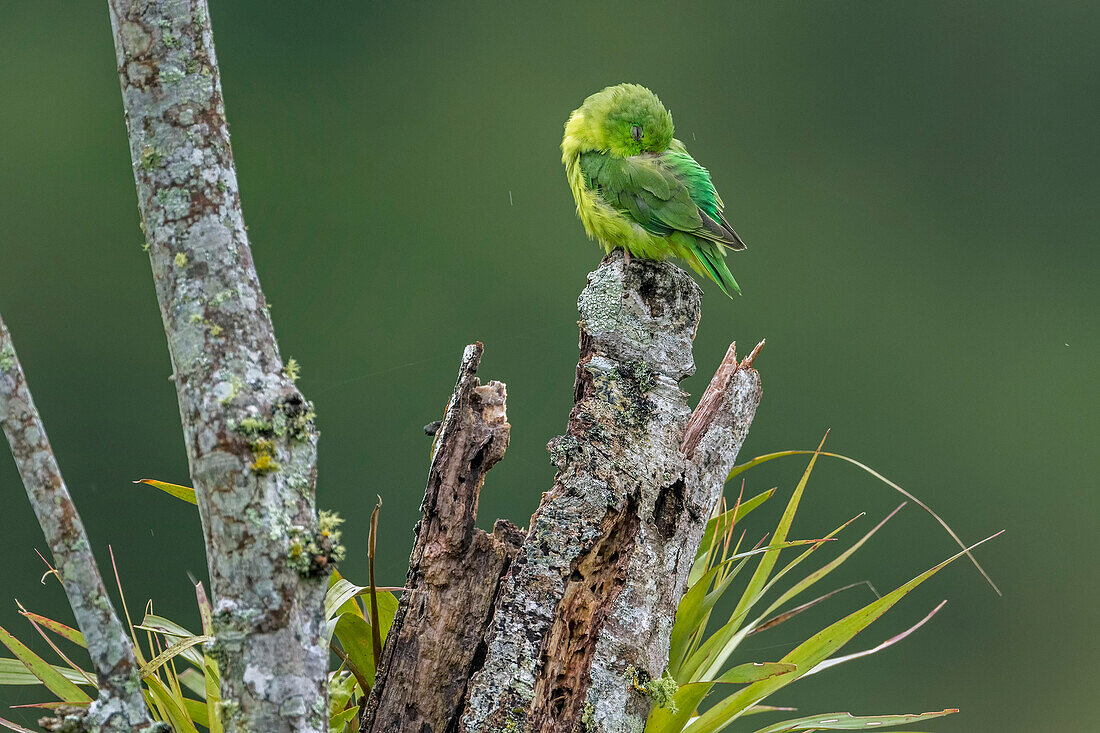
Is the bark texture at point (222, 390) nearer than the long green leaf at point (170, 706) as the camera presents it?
Yes

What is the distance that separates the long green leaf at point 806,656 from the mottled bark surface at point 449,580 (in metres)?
0.43

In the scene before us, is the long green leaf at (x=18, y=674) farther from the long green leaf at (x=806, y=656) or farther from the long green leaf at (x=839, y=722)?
the long green leaf at (x=839, y=722)

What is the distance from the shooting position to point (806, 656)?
1684 mm

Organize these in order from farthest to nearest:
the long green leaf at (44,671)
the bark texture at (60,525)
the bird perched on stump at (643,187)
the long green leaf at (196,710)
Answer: the bird perched on stump at (643,187) → the long green leaf at (196,710) → the long green leaf at (44,671) → the bark texture at (60,525)

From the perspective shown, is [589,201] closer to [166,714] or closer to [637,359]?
[637,359]

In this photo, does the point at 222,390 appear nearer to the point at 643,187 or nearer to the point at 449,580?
the point at 449,580

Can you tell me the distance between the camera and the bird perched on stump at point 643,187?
2.01 m

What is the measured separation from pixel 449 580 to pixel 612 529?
0.87 feet

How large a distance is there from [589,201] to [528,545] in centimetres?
89

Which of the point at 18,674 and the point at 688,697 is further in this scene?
the point at 18,674

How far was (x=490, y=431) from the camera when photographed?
5.18ft

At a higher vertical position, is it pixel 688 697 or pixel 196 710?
pixel 688 697

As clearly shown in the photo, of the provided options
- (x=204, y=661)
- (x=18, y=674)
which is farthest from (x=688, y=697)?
(x=18, y=674)

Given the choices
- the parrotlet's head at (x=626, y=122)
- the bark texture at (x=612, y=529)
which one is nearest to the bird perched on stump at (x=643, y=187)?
the parrotlet's head at (x=626, y=122)
